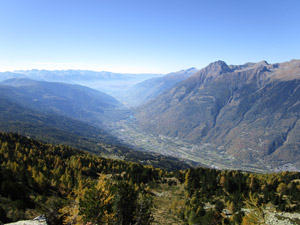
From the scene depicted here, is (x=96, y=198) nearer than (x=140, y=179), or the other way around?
(x=96, y=198)

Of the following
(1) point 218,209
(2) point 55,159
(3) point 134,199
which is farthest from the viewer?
(2) point 55,159

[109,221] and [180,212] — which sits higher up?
[109,221]

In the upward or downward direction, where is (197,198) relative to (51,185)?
downward

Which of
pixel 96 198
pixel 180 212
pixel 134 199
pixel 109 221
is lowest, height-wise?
pixel 180 212

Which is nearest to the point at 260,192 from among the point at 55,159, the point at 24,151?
the point at 55,159

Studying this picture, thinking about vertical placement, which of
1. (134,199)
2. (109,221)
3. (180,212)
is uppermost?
(109,221)

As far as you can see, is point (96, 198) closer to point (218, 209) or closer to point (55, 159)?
point (218, 209)

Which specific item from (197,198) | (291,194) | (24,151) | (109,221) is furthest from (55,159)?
(291,194)

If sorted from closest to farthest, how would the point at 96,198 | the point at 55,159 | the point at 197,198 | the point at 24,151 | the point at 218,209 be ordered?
1. the point at 96,198
2. the point at 218,209
3. the point at 197,198
4. the point at 55,159
5. the point at 24,151

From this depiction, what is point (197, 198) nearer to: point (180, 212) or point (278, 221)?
point (180, 212)
